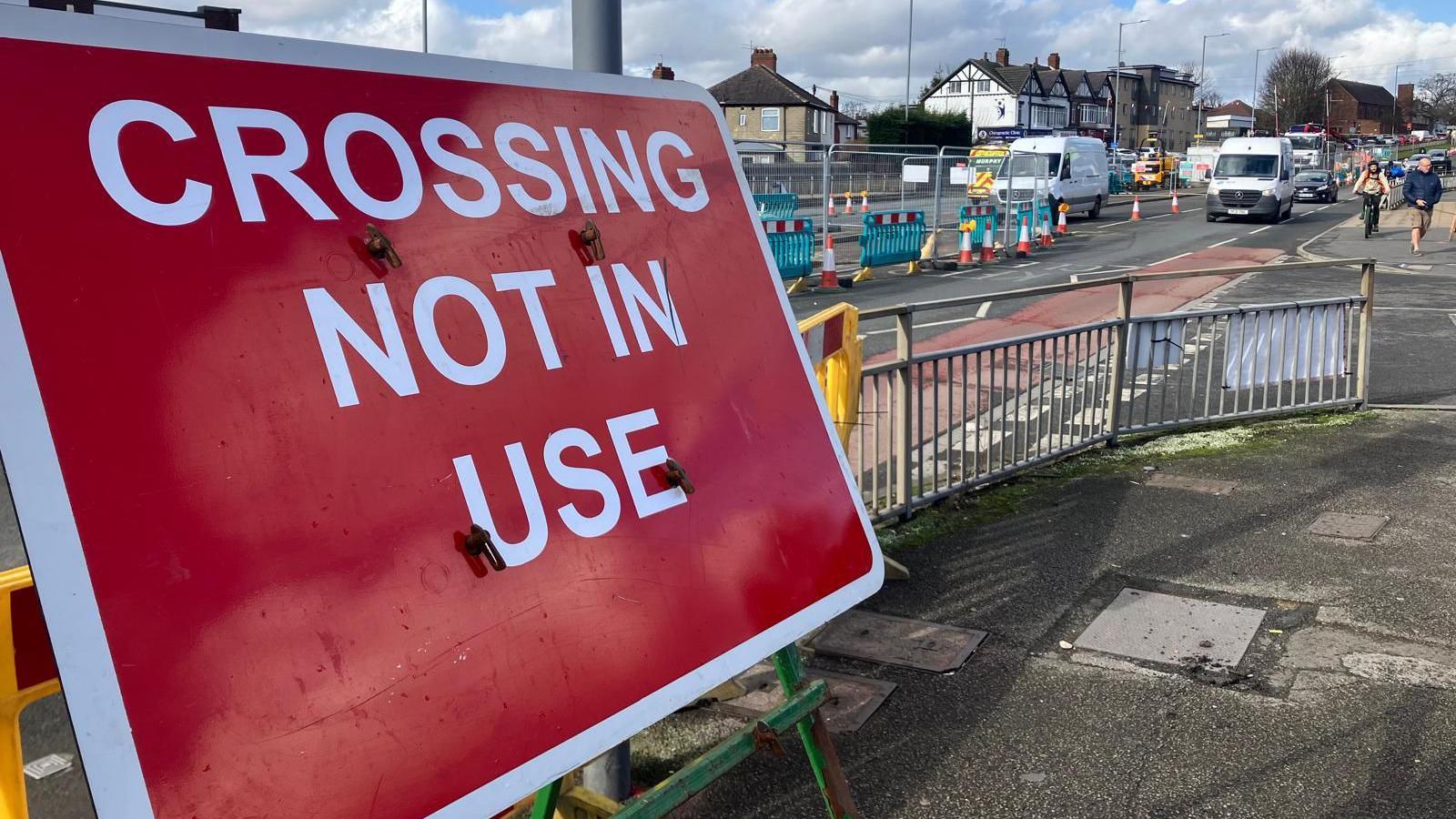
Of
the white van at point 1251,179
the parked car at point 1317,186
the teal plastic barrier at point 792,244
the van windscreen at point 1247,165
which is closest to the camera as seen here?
the teal plastic barrier at point 792,244

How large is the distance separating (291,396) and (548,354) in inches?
19.0

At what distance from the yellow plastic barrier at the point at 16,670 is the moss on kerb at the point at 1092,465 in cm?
389

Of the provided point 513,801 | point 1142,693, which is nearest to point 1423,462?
point 1142,693

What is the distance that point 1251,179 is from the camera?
3384 cm

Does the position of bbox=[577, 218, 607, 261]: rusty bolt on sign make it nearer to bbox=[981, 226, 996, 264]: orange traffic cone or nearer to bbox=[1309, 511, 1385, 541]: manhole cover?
bbox=[1309, 511, 1385, 541]: manhole cover

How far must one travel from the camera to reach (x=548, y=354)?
2.04 meters

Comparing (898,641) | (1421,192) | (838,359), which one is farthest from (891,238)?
(898,641)

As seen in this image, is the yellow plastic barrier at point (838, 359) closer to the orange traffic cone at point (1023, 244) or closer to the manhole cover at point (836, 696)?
the manhole cover at point (836, 696)

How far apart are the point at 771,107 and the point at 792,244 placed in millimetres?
62280

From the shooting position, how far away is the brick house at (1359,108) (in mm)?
135250

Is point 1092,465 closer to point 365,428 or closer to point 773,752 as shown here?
point 773,752

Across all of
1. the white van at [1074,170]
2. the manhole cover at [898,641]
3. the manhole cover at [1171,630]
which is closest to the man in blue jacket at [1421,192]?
the white van at [1074,170]

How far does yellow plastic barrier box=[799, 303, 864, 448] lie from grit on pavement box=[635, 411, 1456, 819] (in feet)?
2.71

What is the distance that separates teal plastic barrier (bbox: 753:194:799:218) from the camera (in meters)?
17.7
